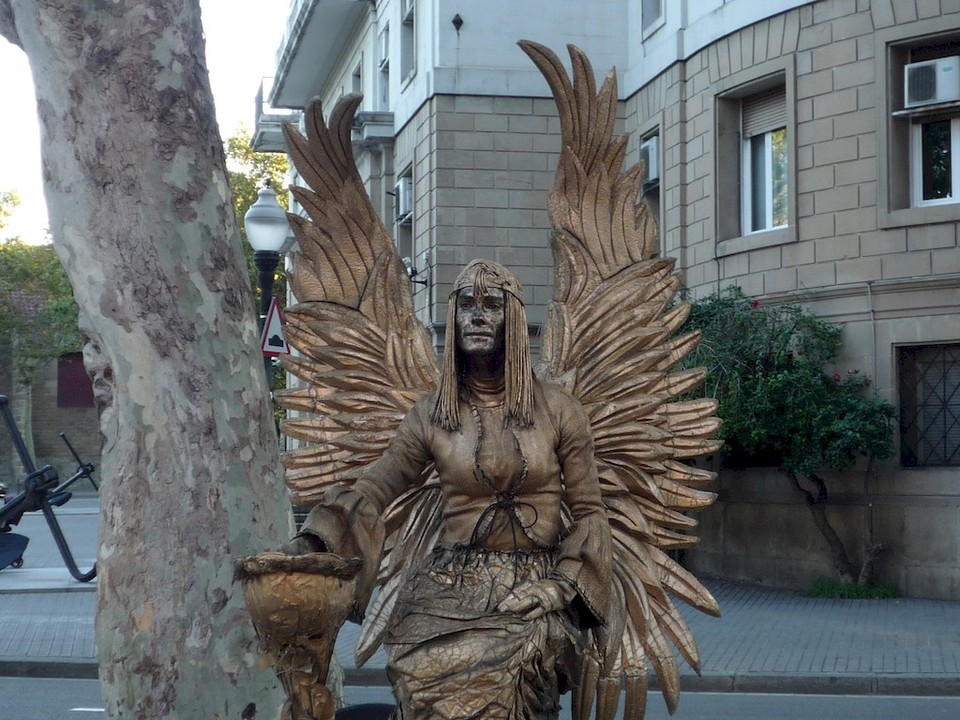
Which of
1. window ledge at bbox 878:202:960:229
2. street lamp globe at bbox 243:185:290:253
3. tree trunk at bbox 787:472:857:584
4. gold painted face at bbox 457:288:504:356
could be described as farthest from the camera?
tree trunk at bbox 787:472:857:584

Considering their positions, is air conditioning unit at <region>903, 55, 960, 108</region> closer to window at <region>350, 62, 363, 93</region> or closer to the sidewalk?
the sidewalk

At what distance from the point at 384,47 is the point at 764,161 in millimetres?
10558

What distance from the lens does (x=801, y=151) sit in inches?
611

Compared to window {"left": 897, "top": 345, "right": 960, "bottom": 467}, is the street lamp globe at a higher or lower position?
higher

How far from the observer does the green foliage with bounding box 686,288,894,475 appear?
47.1 feet

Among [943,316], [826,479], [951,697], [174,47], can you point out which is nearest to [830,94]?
[943,316]

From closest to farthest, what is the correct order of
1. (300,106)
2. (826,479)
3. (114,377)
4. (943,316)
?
(114,377)
(943,316)
(826,479)
(300,106)

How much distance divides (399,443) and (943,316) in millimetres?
10973

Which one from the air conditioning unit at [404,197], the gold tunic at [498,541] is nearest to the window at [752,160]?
the air conditioning unit at [404,197]

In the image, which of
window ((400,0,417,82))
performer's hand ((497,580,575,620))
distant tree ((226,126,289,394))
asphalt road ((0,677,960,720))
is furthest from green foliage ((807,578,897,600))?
distant tree ((226,126,289,394))

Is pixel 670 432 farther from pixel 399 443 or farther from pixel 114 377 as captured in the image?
pixel 114 377

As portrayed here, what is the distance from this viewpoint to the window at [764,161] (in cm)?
1627

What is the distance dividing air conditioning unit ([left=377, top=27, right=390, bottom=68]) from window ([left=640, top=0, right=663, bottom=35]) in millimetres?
6454

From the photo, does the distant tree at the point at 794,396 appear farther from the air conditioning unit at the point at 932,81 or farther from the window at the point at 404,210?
the window at the point at 404,210
